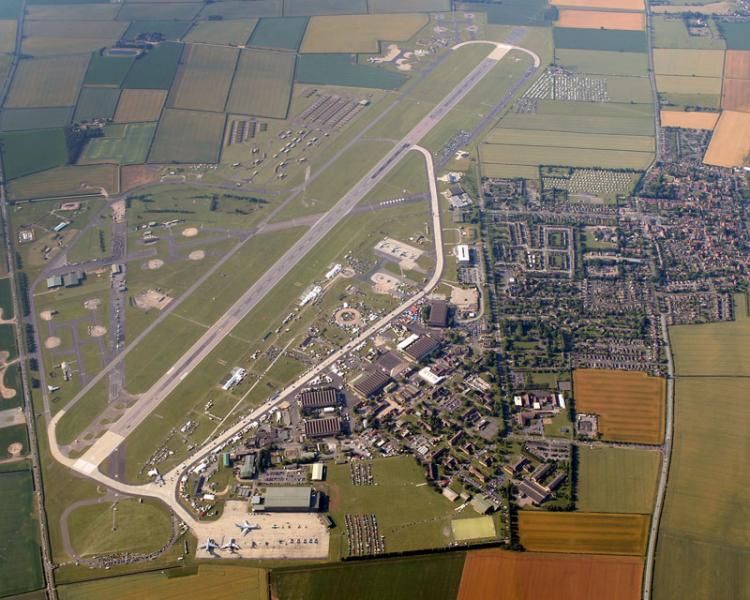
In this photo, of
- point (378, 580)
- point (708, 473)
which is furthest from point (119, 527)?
point (708, 473)

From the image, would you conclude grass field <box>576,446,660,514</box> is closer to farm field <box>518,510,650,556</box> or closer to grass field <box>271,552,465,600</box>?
farm field <box>518,510,650,556</box>

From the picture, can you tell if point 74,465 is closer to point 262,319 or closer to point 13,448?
point 13,448

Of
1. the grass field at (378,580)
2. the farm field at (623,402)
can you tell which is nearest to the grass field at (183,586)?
the grass field at (378,580)

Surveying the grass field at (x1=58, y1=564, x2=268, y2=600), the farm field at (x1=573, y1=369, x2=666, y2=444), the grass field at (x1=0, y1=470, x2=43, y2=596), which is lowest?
the grass field at (x1=58, y1=564, x2=268, y2=600)

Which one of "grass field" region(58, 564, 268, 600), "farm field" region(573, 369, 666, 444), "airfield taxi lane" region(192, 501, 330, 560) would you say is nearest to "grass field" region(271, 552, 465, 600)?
"airfield taxi lane" region(192, 501, 330, 560)

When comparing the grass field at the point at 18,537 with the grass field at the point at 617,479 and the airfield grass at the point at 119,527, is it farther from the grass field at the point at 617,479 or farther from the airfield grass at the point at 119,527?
the grass field at the point at 617,479
